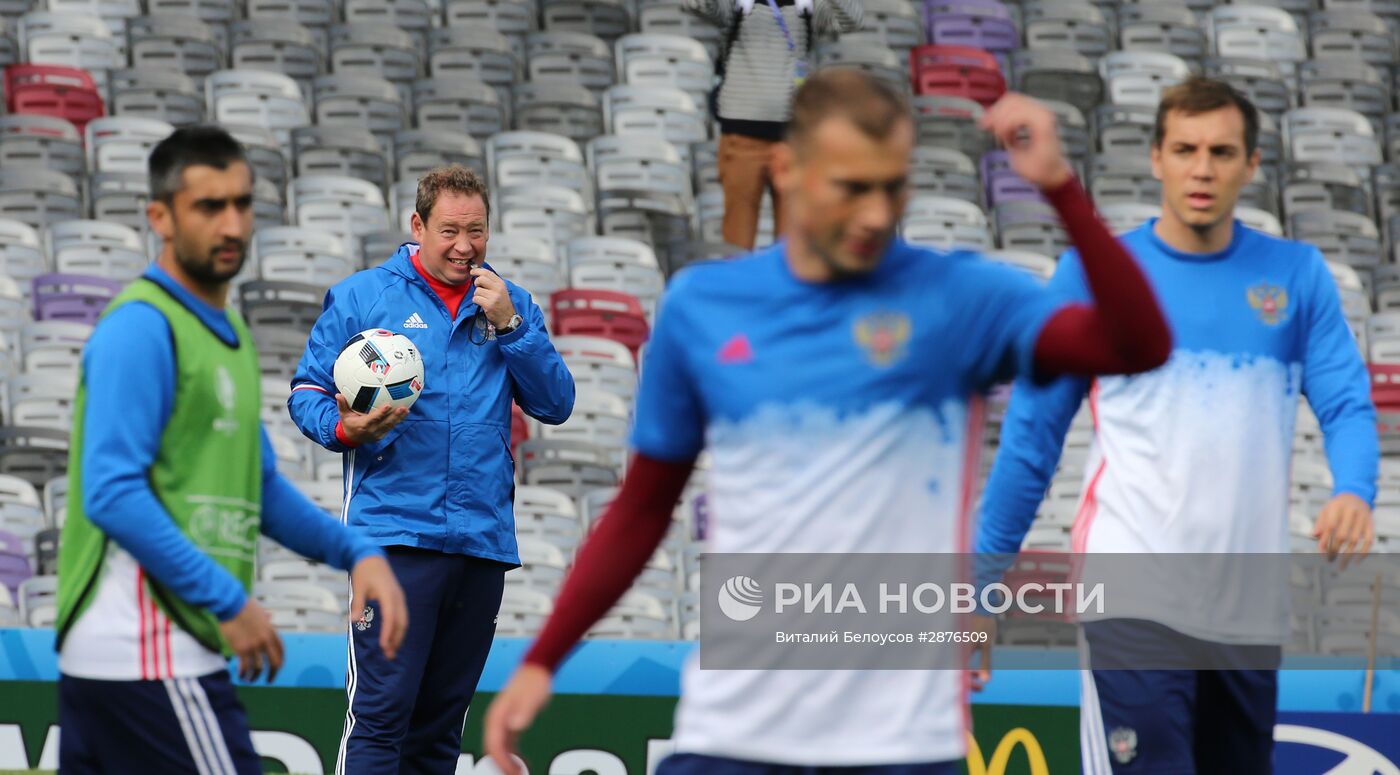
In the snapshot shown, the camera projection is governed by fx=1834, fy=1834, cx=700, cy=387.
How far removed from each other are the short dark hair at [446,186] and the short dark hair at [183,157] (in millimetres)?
2011

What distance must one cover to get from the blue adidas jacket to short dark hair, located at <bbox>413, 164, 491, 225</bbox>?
20cm

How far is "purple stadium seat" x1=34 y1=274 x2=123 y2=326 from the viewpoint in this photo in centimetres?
1131

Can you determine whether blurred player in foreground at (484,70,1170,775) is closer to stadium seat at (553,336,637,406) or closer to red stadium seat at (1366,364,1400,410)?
stadium seat at (553,336,637,406)

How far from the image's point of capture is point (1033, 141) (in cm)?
258

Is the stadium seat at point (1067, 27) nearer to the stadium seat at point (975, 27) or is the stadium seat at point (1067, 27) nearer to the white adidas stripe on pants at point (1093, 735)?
the stadium seat at point (975, 27)

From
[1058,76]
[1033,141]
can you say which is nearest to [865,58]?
[1058,76]

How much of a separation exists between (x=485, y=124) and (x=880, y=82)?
36.1 feet

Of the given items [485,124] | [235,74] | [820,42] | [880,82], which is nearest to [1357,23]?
[820,42]

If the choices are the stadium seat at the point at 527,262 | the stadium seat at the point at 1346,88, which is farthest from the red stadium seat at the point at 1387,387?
the stadium seat at the point at 527,262

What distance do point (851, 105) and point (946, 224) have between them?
9.90m

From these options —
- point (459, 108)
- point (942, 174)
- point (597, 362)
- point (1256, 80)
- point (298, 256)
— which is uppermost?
point (1256, 80)

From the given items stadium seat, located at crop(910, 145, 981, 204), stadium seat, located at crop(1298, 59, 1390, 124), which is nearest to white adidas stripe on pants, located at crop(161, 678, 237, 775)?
stadium seat, located at crop(910, 145, 981, 204)

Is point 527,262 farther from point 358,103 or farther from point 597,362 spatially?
point 358,103

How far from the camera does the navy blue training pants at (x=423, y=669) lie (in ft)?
17.8
